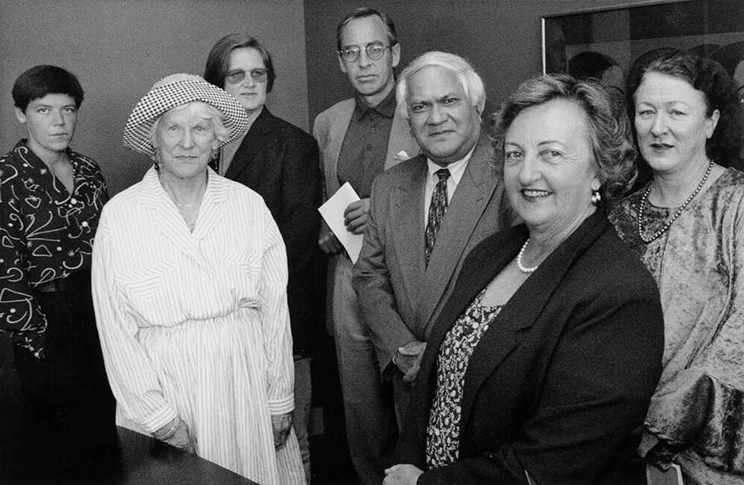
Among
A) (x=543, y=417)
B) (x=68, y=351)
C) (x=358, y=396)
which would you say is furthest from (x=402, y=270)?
(x=68, y=351)

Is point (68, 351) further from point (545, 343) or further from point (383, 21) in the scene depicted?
point (545, 343)

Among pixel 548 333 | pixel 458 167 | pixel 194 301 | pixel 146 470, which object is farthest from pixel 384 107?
pixel 146 470

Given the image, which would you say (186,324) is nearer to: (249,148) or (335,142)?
(249,148)

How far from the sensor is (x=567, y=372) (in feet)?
5.24

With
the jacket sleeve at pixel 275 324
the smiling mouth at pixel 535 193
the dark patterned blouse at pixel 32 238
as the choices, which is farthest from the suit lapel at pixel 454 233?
the dark patterned blouse at pixel 32 238

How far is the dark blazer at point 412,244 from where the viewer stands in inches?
97.5

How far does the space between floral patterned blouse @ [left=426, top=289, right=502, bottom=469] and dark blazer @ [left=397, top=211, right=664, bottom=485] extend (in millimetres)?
52

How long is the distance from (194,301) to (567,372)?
116 cm

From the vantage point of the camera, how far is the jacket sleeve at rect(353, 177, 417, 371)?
101 inches

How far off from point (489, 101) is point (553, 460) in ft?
6.84

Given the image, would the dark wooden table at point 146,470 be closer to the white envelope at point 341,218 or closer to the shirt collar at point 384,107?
the white envelope at point 341,218

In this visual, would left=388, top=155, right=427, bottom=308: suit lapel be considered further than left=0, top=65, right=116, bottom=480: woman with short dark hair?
No

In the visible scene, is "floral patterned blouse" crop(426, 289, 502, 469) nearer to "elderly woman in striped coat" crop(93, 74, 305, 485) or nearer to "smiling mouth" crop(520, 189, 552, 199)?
"smiling mouth" crop(520, 189, 552, 199)

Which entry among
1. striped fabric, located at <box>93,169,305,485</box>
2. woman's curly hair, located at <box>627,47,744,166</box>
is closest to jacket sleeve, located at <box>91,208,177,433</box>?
striped fabric, located at <box>93,169,305,485</box>
